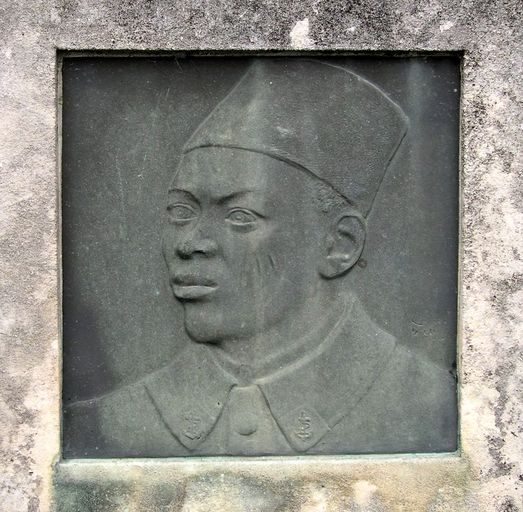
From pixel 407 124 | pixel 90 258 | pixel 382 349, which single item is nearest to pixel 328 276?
pixel 382 349

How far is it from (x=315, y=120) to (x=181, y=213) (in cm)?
67

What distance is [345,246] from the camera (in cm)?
346

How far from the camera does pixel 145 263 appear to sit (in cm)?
346

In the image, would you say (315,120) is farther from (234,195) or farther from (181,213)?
(181,213)

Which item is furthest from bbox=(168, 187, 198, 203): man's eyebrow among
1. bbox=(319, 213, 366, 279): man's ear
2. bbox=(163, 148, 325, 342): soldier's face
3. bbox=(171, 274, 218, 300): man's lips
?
bbox=(319, 213, 366, 279): man's ear

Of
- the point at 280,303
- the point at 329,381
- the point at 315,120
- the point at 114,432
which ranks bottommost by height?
the point at 114,432

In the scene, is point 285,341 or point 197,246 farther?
point 285,341

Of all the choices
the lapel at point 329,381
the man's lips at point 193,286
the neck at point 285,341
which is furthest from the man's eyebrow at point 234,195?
the lapel at point 329,381

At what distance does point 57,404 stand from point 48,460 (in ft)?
0.75

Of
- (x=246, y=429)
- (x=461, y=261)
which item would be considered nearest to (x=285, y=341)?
(x=246, y=429)

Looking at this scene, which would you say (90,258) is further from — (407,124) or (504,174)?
(504,174)

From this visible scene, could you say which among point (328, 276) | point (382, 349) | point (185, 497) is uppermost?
point (328, 276)

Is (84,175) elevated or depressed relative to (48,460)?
elevated

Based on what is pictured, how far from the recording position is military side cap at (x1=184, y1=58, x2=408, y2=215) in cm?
339
